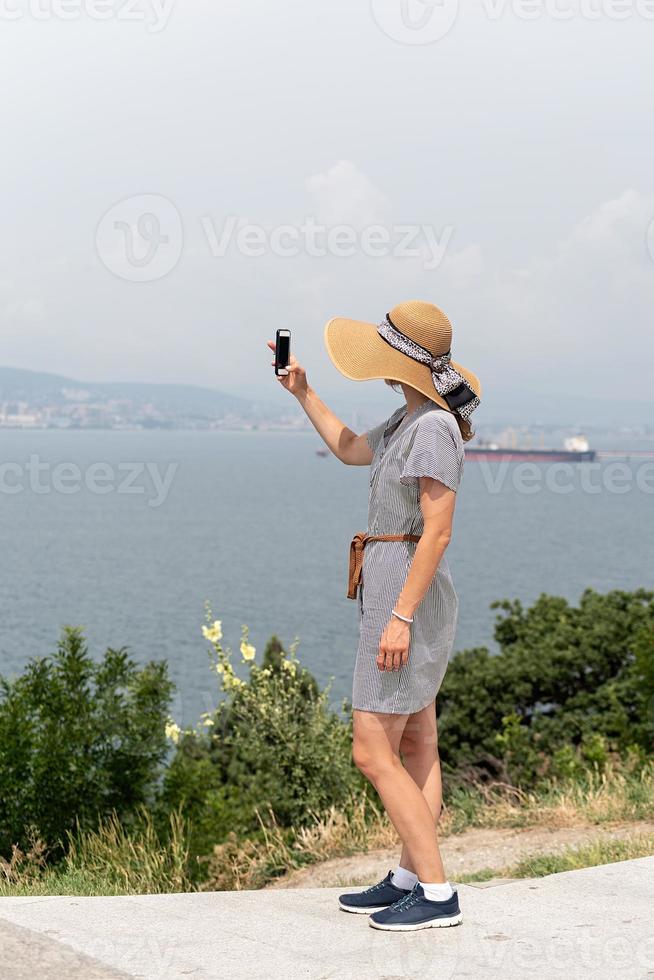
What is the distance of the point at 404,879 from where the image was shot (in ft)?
14.0

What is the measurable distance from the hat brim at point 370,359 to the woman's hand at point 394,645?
0.76 metres

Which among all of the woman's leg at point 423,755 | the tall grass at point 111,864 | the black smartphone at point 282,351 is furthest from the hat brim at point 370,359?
the tall grass at point 111,864

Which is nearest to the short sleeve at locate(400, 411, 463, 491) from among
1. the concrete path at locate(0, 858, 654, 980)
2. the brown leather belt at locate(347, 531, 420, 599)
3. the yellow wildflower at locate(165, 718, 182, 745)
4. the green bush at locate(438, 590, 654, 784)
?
the brown leather belt at locate(347, 531, 420, 599)

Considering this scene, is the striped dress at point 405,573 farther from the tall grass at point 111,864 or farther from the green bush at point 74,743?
the green bush at point 74,743

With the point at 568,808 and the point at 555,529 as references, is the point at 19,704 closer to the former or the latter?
the point at 568,808

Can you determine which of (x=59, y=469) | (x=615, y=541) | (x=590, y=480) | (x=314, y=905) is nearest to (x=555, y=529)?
(x=615, y=541)

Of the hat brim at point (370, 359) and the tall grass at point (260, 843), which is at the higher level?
the hat brim at point (370, 359)

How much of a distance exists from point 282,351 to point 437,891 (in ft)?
6.45

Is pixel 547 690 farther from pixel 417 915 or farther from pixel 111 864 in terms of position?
pixel 417 915

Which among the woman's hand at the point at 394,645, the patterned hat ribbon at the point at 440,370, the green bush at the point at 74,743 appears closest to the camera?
the woman's hand at the point at 394,645

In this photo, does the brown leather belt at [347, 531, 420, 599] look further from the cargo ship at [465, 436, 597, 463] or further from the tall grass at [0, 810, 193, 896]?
the cargo ship at [465, 436, 597, 463]

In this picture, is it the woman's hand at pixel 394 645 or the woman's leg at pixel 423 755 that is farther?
the woman's leg at pixel 423 755

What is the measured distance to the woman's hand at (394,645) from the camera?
3965 mm

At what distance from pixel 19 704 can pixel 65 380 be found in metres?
134
